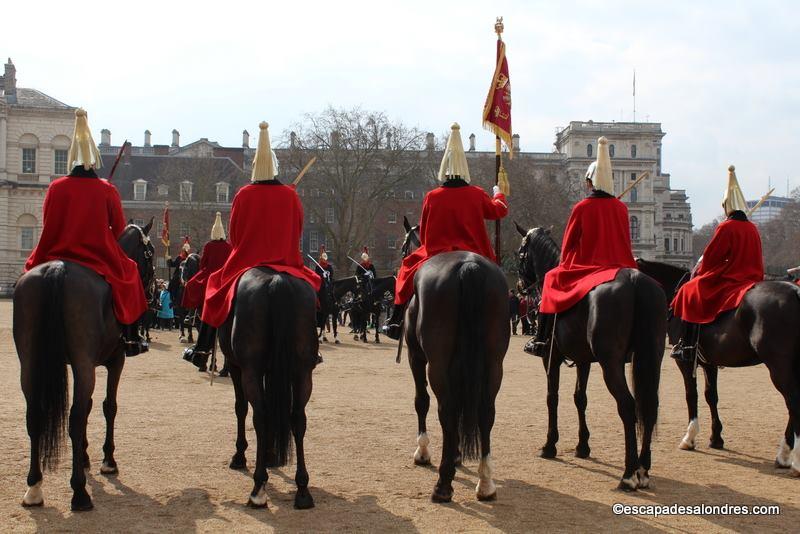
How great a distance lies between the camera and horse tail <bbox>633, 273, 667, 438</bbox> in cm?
872

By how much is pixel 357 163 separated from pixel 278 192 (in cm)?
5627

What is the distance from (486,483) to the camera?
806cm

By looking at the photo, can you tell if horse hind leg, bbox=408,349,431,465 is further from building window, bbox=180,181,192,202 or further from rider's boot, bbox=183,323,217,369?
building window, bbox=180,181,192,202

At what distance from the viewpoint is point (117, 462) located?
9508 millimetres

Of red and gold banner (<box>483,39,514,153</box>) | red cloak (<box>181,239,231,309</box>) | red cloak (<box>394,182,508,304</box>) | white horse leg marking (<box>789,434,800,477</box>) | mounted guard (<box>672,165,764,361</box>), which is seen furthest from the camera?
red cloak (<box>181,239,231,309</box>)

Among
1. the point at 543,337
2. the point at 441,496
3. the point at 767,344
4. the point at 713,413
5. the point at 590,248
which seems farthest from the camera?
the point at 713,413

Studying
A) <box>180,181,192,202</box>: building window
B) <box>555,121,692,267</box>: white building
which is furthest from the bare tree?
<box>555,121,692,267</box>: white building

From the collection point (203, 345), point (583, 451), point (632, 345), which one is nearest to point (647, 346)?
point (632, 345)

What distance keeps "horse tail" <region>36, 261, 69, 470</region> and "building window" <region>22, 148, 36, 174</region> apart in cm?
7198

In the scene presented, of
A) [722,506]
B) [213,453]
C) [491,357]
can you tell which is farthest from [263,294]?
[722,506]

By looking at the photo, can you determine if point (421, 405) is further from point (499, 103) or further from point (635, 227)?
point (635, 227)

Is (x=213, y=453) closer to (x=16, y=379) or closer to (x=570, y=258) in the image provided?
(x=570, y=258)

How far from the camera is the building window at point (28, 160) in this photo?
74.7 meters

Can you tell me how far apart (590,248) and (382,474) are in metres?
2.97
